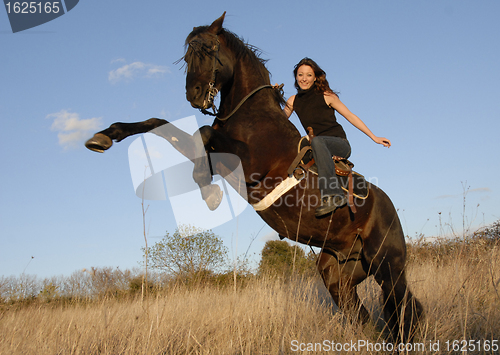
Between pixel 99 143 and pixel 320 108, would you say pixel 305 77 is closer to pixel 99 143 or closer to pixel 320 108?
pixel 320 108

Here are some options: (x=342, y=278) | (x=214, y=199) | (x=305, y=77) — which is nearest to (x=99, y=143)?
(x=214, y=199)

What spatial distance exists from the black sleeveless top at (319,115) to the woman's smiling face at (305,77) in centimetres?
6

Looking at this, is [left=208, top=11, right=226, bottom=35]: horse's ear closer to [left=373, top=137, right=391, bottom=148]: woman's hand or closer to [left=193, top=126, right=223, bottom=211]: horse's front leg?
[left=193, top=126, right=223, bottom=211]: horse's front leg

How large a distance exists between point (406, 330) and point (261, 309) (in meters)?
2.08

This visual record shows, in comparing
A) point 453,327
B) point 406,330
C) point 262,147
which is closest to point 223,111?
point 262,147

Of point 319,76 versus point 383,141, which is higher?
point 319,76

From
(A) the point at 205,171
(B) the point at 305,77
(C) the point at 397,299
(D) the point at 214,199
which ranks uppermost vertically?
Result: (B) the point at 305,77

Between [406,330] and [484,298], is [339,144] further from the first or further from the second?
[484,298]

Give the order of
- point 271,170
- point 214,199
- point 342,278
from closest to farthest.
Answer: point 214,199 → point 271,170 → point 342,278

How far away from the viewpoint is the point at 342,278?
4.41 m

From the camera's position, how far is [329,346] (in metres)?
3.37

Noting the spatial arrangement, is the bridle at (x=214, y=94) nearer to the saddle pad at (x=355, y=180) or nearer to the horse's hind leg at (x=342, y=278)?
the saddle pad at (x=355, y=180)

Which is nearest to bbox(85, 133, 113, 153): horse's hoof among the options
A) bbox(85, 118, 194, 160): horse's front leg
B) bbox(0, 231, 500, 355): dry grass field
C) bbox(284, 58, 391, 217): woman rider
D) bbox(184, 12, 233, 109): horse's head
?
bbox(85, 118, 194, 160): horse's front leg

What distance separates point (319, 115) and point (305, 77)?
48cm
